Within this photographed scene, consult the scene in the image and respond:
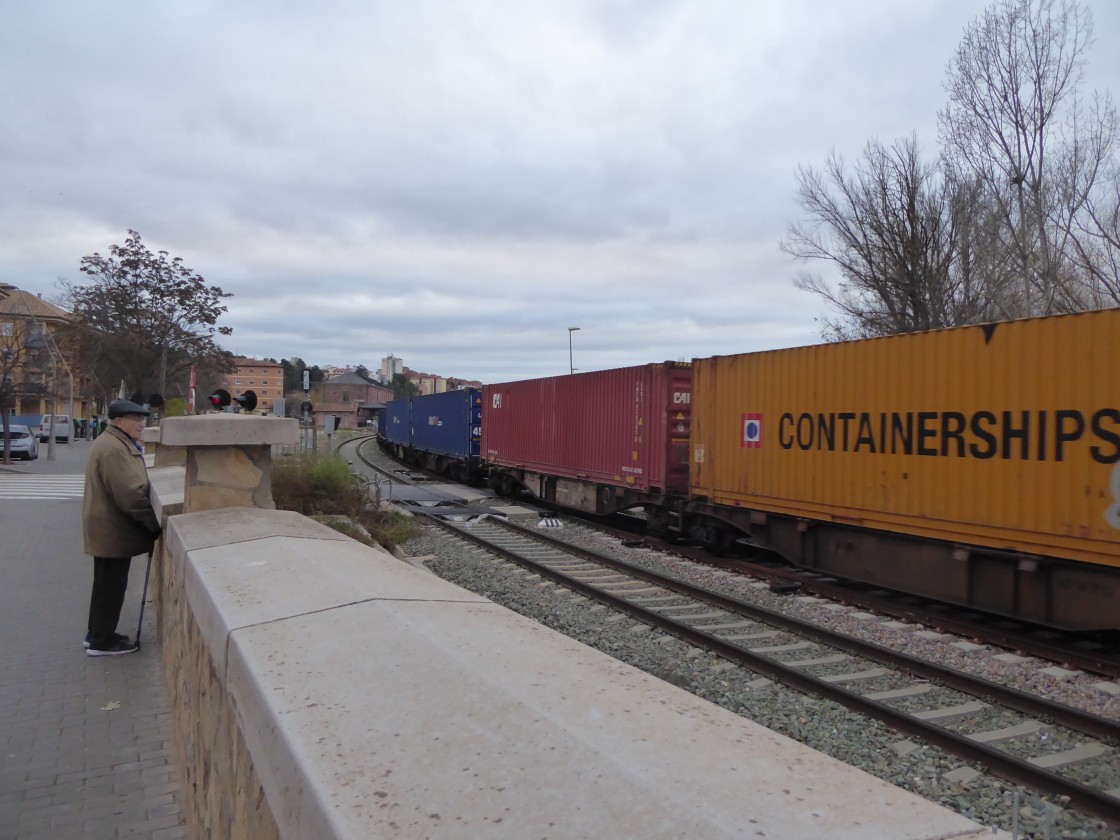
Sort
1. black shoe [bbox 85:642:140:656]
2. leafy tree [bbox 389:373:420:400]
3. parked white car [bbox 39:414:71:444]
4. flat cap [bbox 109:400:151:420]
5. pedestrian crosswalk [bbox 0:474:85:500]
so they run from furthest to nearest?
leafy tree [bbox 389:373:420:400] → parked white car [bbox 39:414:71:444] → pedestrian crosswalk [bbox 0:474:85:500] → black shoe [bbox 85:642:140:656] → flat cap [bbox 109:400:151:420]

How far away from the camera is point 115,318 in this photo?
86.9 feet

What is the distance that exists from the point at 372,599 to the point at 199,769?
38.8 inches

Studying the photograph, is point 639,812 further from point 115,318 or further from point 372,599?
point 115,318

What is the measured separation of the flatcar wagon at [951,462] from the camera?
671cm

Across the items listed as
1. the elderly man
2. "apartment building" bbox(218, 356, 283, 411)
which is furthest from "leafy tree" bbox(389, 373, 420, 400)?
the elderly man

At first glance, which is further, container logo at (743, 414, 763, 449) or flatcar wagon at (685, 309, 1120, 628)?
container logo at (743, 414, 763, 449)

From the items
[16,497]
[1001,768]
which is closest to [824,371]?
[1001,768]

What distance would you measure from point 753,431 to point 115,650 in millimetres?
7839

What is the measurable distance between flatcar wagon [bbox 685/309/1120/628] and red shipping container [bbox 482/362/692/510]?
1.60m

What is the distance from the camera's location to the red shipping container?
1270cm

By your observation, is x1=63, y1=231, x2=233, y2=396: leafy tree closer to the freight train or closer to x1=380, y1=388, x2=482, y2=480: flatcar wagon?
x1=380, y1=388, x2=482, y2=480: flatcar wagon

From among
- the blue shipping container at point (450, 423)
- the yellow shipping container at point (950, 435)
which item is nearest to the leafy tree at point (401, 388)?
the blue shipping container at point (450, 423)

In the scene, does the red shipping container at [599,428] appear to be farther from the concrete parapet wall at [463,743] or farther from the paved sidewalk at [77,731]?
the concrete parapet wall at [463,743]

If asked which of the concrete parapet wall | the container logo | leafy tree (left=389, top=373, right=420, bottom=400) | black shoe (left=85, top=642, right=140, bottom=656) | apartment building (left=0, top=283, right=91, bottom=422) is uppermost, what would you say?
leafy tree (left=389, top=373, right=420, bottom=400)
